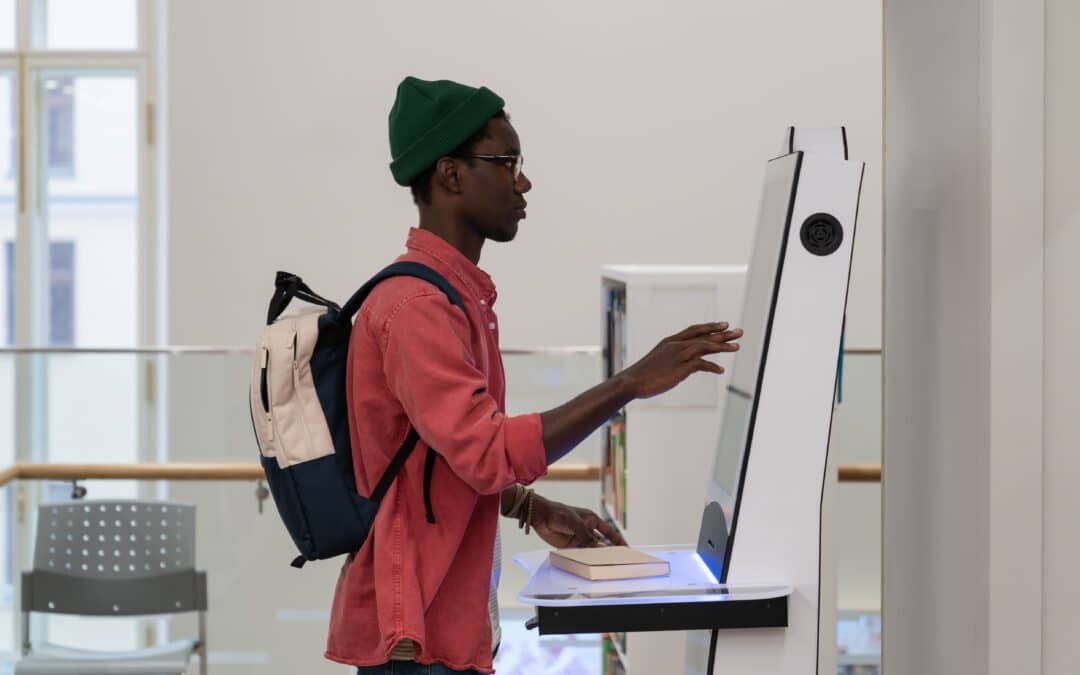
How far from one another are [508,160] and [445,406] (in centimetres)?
41

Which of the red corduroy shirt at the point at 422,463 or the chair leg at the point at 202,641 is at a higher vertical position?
the red corduroy shirt at the point at 422,463

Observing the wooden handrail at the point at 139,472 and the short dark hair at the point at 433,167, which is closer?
the short dark hair at the point at 433,167

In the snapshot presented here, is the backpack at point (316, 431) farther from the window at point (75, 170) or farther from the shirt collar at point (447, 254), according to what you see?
the window at point (75, 170)

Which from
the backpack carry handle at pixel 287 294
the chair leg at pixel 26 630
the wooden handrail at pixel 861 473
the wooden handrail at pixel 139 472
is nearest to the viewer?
the backpack carry handle at pixel 287 294

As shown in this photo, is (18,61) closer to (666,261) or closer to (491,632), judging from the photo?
(666,261)

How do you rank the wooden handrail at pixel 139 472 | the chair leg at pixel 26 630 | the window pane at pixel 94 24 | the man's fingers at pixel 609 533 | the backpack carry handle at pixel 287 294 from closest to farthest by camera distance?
the backpack carry handle at pixel 287 294 → the man's fingers at pixel 609 533 → the chair leg at pixel 26 630 → the wooden handrail at pixel 139 472 → the window pane at pixel 94 24

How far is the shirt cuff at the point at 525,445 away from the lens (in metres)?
1.71

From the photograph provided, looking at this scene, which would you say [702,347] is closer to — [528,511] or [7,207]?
[528,511]

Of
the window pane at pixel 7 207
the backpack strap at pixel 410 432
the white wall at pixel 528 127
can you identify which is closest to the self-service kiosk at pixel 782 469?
the backpack strap at pixel 410 432

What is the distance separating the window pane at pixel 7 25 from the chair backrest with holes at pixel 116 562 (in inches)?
132

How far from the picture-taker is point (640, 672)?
10.7 feet

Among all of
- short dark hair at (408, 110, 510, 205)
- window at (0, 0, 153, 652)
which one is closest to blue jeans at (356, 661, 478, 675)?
short dark hair at (408, 110, 510, 205)

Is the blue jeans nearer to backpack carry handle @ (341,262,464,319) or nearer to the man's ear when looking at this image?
backpack carry handle @ (341,262,464,319)

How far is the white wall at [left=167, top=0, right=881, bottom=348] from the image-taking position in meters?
6.06
